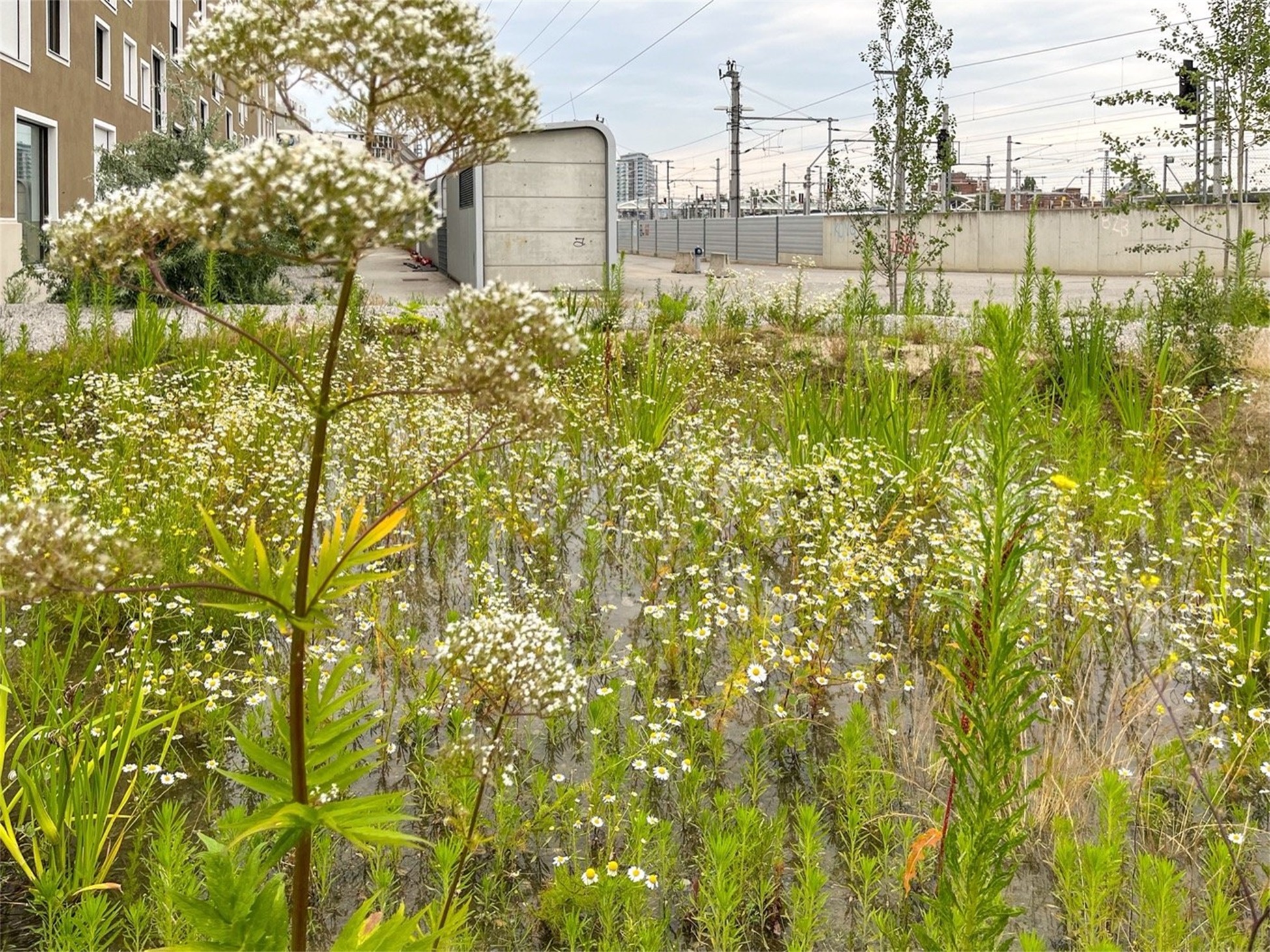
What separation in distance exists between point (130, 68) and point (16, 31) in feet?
30.9

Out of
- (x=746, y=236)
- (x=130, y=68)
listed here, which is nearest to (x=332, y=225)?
(x=130, y=68)

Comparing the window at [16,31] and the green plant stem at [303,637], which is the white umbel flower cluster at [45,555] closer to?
the green plant stem at [303,637]

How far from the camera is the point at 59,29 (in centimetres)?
2184

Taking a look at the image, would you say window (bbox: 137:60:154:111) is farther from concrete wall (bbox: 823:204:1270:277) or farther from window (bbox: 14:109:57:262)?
concrete wall (bbox: 823:204:1270:277)

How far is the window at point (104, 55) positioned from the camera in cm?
2527

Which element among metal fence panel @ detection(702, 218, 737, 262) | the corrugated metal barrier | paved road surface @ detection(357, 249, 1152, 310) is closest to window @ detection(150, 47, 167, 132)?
paved road surface @ detection(357, 249, 1152, 310)

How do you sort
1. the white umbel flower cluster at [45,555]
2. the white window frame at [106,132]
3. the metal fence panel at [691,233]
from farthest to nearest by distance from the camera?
the metal fence panel at [691,233], the white window frame at [106,132], the white umbel flower cluster at [45,555]

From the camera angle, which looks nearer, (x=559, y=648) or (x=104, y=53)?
(x=559, y=648)

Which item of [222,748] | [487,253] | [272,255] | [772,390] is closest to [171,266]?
[487,253]

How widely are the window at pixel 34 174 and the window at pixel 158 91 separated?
364 inches

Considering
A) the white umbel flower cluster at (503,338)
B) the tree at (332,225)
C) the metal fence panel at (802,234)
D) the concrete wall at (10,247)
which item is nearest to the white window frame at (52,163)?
the concrete wall at (10,247)

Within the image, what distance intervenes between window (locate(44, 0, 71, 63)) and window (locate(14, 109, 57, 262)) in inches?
60.6

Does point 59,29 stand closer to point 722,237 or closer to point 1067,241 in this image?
point 1067,241

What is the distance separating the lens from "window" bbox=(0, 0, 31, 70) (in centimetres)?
1845
